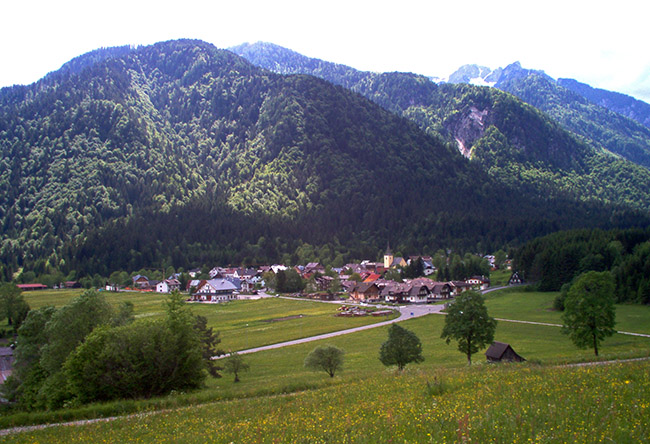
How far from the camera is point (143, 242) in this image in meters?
172

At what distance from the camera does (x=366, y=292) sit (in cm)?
10969

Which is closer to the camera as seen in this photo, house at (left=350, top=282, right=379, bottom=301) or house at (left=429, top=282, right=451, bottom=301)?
house at (left=429, top=282, right=451, bottom=301)

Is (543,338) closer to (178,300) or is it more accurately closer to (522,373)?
(522,373)

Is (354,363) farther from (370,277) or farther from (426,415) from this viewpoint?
(370,277)

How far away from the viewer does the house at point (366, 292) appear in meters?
110

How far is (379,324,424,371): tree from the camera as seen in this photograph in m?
36.7

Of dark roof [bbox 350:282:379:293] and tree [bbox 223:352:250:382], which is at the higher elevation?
tree [bbox 223:352:250:382]

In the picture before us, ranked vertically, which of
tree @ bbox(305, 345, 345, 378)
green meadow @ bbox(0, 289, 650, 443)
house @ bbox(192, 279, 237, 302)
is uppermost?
green meadow @ bbox(0, 289, 650, 443)

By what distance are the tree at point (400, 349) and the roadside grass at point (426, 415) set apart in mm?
16160

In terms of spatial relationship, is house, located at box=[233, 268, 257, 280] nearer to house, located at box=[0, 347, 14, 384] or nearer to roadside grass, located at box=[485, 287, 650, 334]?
roadside grass, located at box=[485, 287, 650, 334]

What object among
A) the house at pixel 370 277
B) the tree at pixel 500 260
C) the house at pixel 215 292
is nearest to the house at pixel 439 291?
the house at pixel 370 277

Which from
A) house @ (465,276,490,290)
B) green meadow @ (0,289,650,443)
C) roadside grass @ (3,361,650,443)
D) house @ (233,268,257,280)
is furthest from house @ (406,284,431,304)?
roadside grass @ (3,361,650,443)

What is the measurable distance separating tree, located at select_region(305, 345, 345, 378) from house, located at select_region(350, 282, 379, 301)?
240ft

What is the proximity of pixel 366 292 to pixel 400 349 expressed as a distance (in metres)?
73.2
